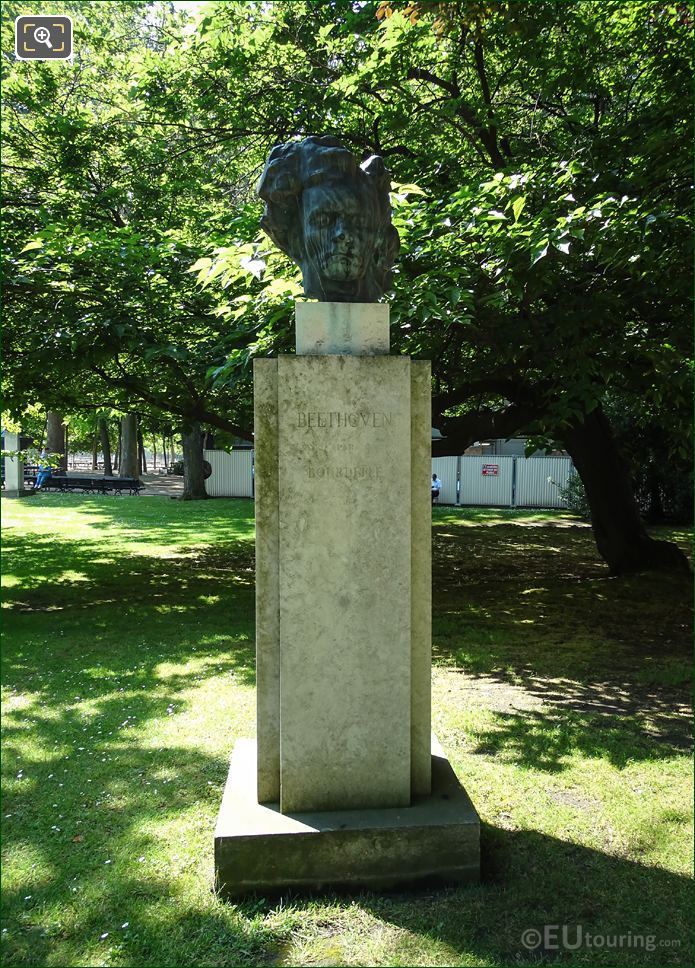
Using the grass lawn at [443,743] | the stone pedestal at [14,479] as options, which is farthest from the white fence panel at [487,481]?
the stone pedestal at [14,479]

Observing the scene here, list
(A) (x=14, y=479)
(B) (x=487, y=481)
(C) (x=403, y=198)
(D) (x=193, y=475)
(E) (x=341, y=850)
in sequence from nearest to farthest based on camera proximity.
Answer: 1. (E) (x=341, y=850)
2. (C) (x=403, y=198)
3. (B) (x=487, y=481)
4. (A) (x=14, y=479)
5. (D) (x=193, y=475)

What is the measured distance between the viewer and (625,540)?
11.5m

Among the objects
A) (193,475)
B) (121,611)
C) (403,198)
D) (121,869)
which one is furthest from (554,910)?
(193,475)

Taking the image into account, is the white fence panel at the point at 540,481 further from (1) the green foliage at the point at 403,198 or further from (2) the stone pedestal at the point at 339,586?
(2) the stone pedestal at the point at 339,586

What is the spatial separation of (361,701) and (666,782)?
224 cm

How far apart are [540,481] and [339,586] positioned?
2376 centimetres

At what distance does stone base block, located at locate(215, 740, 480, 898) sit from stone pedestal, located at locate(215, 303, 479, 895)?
0.01 metres

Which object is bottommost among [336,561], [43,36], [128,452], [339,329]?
[336,561]

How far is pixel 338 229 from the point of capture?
3.70 meters

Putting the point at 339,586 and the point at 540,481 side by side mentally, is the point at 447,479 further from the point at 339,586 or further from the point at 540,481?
the point at 339,586

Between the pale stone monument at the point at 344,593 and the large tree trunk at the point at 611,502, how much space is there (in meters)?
8.30

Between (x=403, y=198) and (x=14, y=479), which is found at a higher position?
(x=403, y=198)

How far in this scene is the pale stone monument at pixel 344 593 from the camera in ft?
11.3

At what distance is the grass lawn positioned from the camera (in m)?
3.06
